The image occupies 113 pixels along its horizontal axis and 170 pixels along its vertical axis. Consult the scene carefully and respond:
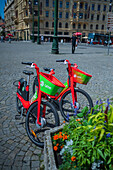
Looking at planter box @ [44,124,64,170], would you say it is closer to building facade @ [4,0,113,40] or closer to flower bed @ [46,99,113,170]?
flower bed @ [46,99,113,170]

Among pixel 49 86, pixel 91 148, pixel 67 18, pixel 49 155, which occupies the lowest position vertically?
pixel 49 155

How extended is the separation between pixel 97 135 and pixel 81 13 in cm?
6796

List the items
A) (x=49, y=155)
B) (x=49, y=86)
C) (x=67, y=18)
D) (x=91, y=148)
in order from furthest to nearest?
(x=67, y=18) < (x=49, y=86) < (x=49, y=155) < (x=91, y=148)

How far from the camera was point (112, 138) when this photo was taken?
1655 mm

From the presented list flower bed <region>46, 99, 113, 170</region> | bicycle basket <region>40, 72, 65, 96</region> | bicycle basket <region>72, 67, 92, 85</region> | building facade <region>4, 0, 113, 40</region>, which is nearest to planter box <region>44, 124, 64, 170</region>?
flower bed <region>46, 99, 113, 170</region>

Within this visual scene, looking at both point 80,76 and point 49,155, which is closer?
point 49,155

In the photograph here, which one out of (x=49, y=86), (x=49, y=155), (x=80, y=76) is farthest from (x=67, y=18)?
(x=49, y=155)

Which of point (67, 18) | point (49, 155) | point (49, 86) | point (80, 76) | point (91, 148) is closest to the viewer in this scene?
point (91, 148)

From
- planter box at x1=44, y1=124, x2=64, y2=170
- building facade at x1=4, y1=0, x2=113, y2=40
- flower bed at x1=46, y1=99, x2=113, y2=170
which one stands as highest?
building facade at x1=4, y1=0, x2=113, y2=40

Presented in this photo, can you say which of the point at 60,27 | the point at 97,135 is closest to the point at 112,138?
the point at 97,135

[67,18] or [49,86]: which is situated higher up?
[67,18]

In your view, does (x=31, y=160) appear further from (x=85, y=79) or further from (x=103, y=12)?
(x=103, y=12)

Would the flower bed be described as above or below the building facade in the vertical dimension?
below

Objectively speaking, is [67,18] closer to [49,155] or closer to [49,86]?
[49,86]
